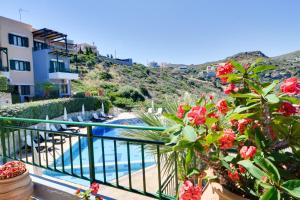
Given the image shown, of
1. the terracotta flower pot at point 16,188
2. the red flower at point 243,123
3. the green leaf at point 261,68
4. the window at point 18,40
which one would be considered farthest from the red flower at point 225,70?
the window at point 18,40

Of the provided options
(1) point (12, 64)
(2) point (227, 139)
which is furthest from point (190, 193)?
(1) point (12, 64)

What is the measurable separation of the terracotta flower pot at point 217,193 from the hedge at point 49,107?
12.3 metres

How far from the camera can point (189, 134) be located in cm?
146

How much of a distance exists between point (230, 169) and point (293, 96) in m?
0.55

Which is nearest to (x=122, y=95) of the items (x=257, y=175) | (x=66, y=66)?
(x=66, y=66)

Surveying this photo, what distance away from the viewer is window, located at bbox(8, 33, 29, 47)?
889 inches

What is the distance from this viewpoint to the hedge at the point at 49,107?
42.9 feet

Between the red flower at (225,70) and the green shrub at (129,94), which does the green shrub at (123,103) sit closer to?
the green shrub at (129,94)

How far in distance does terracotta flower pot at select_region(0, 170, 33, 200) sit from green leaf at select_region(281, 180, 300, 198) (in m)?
2.95

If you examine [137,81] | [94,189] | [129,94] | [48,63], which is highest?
[48,63]

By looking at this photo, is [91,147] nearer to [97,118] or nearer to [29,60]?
[97,118]

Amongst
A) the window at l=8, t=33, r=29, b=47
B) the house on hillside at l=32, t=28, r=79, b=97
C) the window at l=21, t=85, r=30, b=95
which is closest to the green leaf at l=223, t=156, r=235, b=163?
the window at l=8, t=33, r=29, b=47

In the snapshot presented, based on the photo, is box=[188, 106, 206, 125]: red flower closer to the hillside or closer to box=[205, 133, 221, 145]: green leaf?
box=[205, 133, 221, 145]: green leaf

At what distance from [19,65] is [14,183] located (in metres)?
23.0
